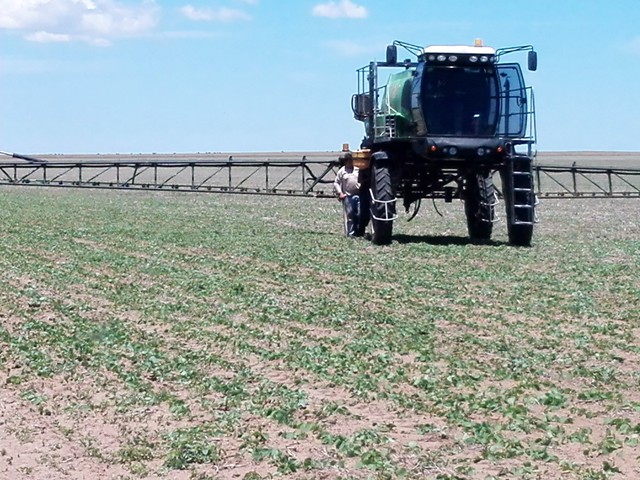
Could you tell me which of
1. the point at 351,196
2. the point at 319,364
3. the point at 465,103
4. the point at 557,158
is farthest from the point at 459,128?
the point at 557,158

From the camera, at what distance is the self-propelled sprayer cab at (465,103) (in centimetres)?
2030

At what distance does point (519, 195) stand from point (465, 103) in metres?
1.76

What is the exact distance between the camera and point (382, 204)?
67.9 ft

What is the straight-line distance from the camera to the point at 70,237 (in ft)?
74.8

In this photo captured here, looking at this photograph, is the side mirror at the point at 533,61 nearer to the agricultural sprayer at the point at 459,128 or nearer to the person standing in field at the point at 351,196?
the agricultural sprayer at the point at 459,128

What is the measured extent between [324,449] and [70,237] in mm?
16094

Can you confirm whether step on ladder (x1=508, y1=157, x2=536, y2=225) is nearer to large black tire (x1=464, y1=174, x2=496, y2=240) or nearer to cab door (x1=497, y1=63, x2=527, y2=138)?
cab door (x1=497, y1=63, x2=527, y2=138)

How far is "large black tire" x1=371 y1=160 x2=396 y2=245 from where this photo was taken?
20.8m

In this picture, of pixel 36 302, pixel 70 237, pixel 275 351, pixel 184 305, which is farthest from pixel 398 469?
pixel 70 237

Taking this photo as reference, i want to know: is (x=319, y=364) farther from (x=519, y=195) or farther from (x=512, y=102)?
(x=512, y=102)

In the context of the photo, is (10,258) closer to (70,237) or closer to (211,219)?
(70,237)

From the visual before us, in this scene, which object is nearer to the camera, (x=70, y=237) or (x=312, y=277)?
(x=312, y=277)

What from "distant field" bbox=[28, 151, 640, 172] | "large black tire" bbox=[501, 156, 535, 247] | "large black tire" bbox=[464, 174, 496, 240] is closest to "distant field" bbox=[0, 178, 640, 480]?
"large black tire" bbox=[501, 156, 535, 247]

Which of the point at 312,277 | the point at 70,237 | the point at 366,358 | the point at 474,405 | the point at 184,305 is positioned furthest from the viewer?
the point at 70,237
